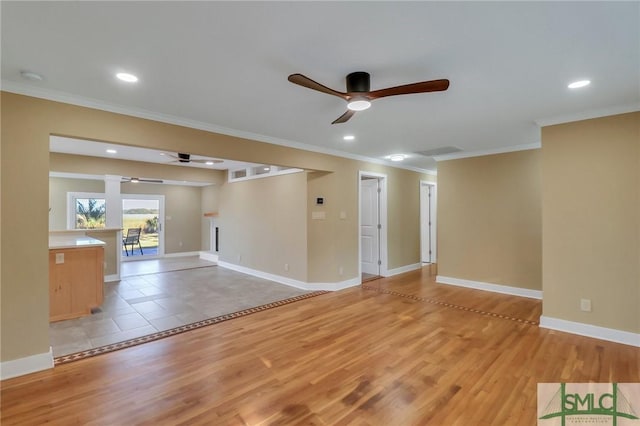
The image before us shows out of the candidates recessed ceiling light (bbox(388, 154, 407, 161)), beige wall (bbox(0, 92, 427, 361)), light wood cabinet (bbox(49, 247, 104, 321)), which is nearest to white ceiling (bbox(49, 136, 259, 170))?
beige wall (bbox(0, 92, 427, 361))

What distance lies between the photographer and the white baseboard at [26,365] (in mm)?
2523

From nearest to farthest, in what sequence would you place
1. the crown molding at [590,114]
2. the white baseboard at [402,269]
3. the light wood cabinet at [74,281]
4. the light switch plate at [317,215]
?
1. the crown molding at [590,114]
2. the light wood cabinet at [74,281]
3. the light switch plate at [317,215]
4. the white baseboard at [402,269]

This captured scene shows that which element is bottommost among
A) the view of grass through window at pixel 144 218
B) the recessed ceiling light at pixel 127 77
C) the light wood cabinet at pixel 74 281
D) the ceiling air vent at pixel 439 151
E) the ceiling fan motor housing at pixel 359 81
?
the light wood cabinet at pixel 74 281

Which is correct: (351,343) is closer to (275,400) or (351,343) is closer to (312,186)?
(275,400)

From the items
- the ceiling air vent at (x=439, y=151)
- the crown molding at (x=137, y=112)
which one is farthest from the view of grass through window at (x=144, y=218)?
the ceiling air vent at (x=439, y=151)

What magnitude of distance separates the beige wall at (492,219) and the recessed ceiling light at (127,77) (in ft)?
17.7

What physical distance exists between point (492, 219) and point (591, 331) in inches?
90.6

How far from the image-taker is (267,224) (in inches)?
249

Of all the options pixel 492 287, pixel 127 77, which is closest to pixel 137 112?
pixel 127 77

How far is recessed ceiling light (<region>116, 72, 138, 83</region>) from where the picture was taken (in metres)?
2.42

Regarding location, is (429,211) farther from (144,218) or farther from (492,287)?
(144,218)

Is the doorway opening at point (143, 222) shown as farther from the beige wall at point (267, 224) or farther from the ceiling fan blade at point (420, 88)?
the ceiling fan blade at point (420, 88)

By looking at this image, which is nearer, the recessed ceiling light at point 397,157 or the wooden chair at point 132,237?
the recessed ceiling light at point 397,157

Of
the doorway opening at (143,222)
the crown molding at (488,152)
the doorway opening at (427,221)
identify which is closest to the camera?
the crown molding at (488,152)
